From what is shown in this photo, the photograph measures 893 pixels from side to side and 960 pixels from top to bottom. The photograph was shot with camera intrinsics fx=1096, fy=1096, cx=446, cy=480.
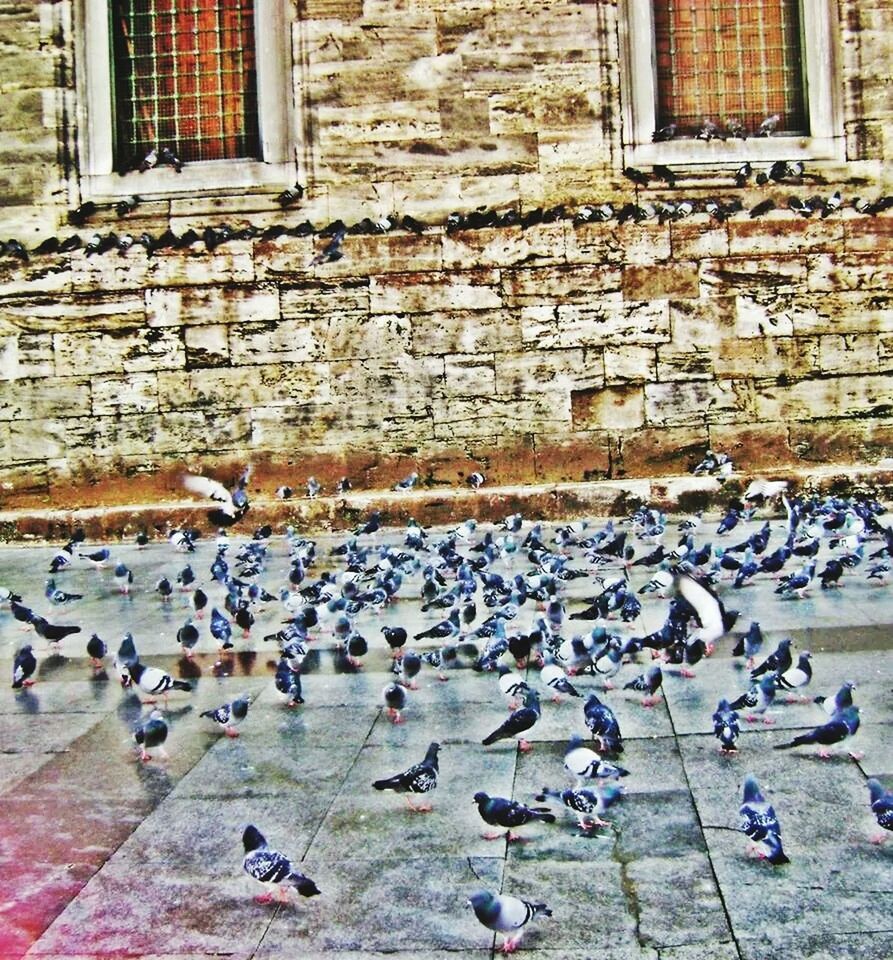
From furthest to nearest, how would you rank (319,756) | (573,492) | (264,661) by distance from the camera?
(573,492), (264,661), (319,756)

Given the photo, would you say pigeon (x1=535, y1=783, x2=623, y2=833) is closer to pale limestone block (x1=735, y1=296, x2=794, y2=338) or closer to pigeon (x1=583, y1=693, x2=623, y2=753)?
pigeon (x1=583, y1=693, x2=623, y2=753)

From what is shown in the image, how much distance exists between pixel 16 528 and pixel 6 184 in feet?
11.7

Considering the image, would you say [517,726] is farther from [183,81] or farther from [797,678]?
[183,81]

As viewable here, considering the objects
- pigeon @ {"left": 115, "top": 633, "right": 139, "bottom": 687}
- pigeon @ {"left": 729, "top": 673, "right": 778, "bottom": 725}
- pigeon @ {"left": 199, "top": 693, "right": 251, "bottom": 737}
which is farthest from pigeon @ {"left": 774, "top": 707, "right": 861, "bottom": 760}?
pigeon @ {"left": 115, "top": 633, "right": 139, "bottom": 687}

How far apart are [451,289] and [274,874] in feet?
27.2

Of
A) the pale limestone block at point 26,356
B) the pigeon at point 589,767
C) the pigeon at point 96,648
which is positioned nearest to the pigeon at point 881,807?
the pigeon at point 589,767

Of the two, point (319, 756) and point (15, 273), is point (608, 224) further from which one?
point (319, 756)

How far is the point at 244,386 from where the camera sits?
11.2 meters

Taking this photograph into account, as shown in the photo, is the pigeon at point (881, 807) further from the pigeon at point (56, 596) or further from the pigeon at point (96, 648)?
the pigeon at point (56, 596)

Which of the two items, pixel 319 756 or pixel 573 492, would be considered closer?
pixel 319 756

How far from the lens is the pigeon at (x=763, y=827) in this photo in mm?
3625

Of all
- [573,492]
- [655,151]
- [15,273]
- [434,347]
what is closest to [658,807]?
[573,492]

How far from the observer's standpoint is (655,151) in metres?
11.1

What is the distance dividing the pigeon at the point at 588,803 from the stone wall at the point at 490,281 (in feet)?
23.5
